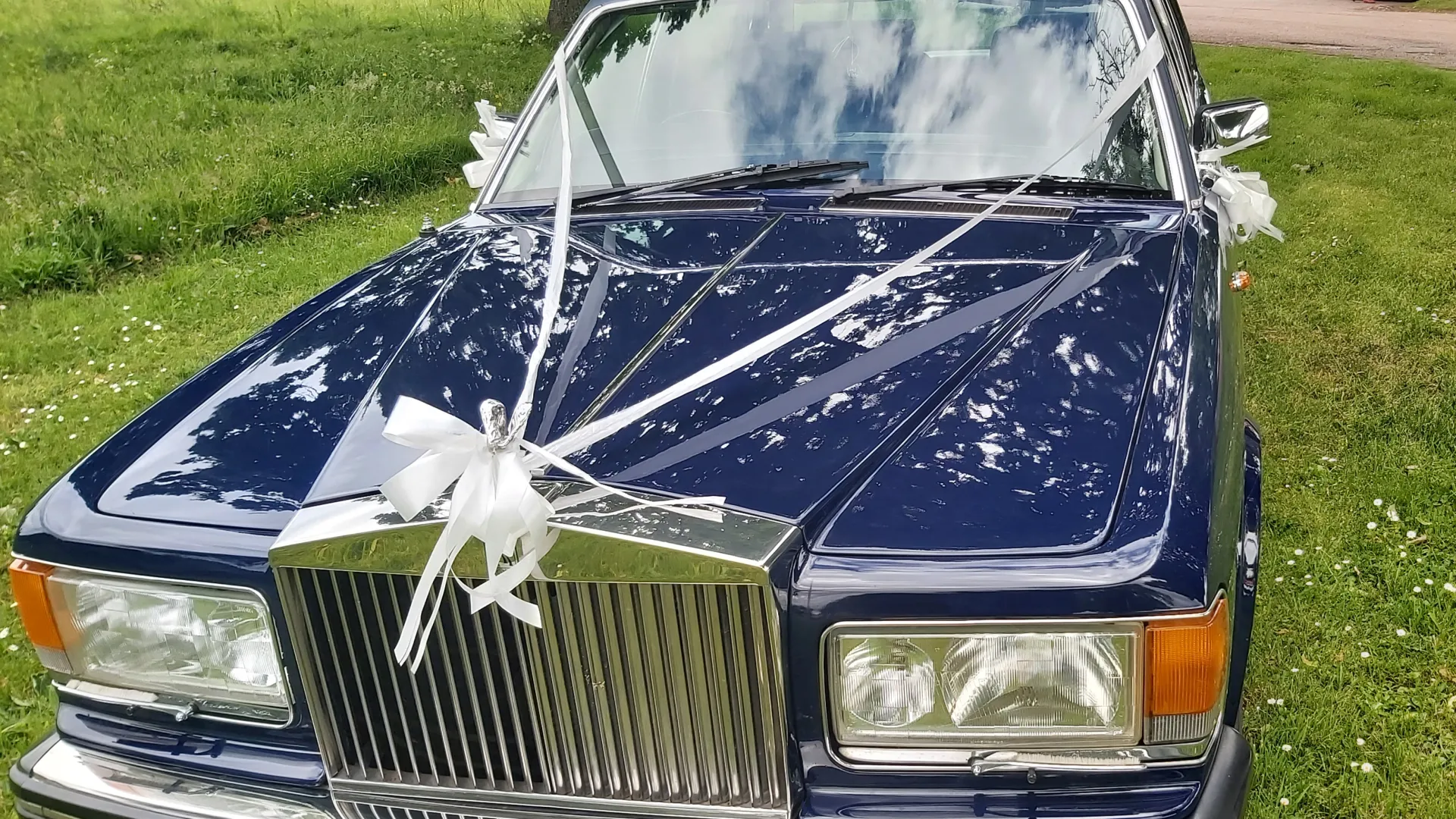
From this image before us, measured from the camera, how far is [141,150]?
25.3ft

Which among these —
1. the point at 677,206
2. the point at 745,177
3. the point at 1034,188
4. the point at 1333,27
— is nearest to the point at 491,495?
the point at 677,206

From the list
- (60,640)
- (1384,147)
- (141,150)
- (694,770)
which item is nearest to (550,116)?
(60,640)

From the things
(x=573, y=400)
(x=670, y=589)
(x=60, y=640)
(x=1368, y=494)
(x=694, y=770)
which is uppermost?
(x=573, y=400)

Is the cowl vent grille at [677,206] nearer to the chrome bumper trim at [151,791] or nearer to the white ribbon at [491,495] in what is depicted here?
the white ribbon at [491,495]

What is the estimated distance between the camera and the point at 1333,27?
14.6 metres

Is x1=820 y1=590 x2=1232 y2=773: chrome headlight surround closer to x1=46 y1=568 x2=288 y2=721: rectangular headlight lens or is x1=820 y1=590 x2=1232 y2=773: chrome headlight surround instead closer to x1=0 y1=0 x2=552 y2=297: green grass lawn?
x1=46 y1=568 x2=288 y2=721: rectangular headlight lens

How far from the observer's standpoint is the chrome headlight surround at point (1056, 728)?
1.48 m

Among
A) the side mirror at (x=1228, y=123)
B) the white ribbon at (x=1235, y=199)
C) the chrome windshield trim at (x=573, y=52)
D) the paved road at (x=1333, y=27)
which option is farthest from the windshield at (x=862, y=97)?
the paved road at (x=1333, y=27)

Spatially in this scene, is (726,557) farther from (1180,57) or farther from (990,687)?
(1180,57)

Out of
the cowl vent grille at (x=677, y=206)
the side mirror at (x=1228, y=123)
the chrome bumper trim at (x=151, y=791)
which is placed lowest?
the chrome bumper trim at (x=151, y=791)

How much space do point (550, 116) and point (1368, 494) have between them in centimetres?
304

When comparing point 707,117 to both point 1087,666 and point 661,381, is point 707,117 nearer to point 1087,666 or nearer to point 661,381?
point 661,381

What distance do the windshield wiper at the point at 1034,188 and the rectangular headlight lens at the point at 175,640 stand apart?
5.32ft

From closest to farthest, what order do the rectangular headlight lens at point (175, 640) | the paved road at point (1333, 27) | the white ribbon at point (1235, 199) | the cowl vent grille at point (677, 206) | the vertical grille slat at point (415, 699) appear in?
the vertical grille slat at point (415, 699)
the rectangular headlight lens at point (175, 640)
the cowl vent grille at point (677, 206)
the white ribbon at point (1235, 199)
the paved road at point (1333, 27)
